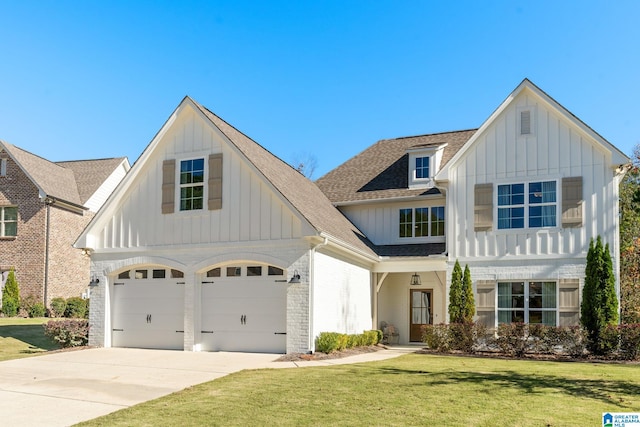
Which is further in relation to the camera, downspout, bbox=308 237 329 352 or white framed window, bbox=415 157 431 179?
white framed window, bbox=415 157 431 179

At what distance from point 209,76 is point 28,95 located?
6.25 metres

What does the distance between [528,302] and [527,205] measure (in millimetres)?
3019

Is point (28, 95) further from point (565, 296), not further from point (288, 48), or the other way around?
point (565, 296)

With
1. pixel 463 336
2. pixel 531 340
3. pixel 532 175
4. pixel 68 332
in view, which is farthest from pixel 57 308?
pixel 532 175

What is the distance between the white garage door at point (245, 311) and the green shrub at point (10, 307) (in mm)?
16070

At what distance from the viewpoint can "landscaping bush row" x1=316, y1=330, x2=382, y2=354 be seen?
53.0 ft

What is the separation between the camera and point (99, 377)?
40.4ft

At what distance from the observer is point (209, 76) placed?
2183 cm

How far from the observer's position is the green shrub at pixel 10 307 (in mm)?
28875

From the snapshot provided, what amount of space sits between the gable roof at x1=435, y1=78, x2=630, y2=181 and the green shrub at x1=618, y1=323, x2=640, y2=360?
4.85m

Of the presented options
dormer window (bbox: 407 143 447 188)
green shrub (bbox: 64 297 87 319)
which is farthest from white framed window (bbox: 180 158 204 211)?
green shrub (bbox: 64 297 87 319)

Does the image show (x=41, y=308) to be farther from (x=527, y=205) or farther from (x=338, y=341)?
(x=527, y=205)

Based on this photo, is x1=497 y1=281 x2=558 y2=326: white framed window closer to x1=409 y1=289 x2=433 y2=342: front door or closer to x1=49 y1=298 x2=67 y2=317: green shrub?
x1=409 y1=289 x2=433 y2=342: front door

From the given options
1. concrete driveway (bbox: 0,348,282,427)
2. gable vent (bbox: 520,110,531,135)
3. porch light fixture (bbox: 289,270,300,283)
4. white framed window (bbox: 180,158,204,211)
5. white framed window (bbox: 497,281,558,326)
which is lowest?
concrete driveway (bbox: 0,348,282,427)
